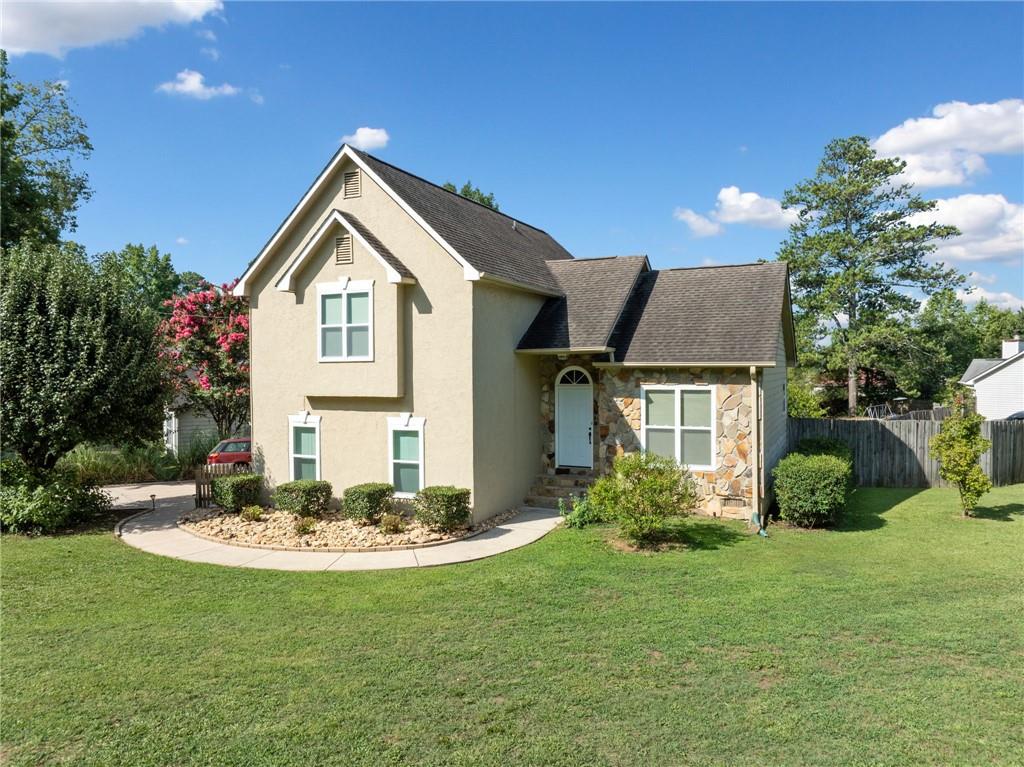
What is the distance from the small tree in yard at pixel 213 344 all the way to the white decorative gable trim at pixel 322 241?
7602 millimetres

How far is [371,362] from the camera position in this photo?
12836mm

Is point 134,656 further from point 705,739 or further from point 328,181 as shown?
point 328,181

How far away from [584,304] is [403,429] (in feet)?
17.6

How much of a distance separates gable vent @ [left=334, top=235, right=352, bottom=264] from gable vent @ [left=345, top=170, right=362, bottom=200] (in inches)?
41.9

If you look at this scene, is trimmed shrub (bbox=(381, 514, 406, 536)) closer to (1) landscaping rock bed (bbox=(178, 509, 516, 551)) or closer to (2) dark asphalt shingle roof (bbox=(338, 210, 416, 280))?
(1) landscaping rock bed (bbox=(178, 509, 516, 551))

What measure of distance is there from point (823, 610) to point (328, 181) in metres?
12.4

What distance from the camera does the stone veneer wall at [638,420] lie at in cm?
1282

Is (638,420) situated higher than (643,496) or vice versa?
(638,420)

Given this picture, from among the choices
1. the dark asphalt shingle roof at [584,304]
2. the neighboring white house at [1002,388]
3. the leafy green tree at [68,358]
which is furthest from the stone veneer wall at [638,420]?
the neighboring white house at [1002,388]

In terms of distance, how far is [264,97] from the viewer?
14.3 m

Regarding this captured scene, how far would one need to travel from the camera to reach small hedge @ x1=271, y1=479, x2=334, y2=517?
12.6 metres

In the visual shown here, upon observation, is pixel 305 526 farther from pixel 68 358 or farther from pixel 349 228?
pixel 349 228

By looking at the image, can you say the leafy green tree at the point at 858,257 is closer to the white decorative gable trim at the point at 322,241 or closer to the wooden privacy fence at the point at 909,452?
the wooden privacy fence at the point at 909,452

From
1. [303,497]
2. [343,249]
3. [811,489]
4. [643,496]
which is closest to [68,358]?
[303,497]
